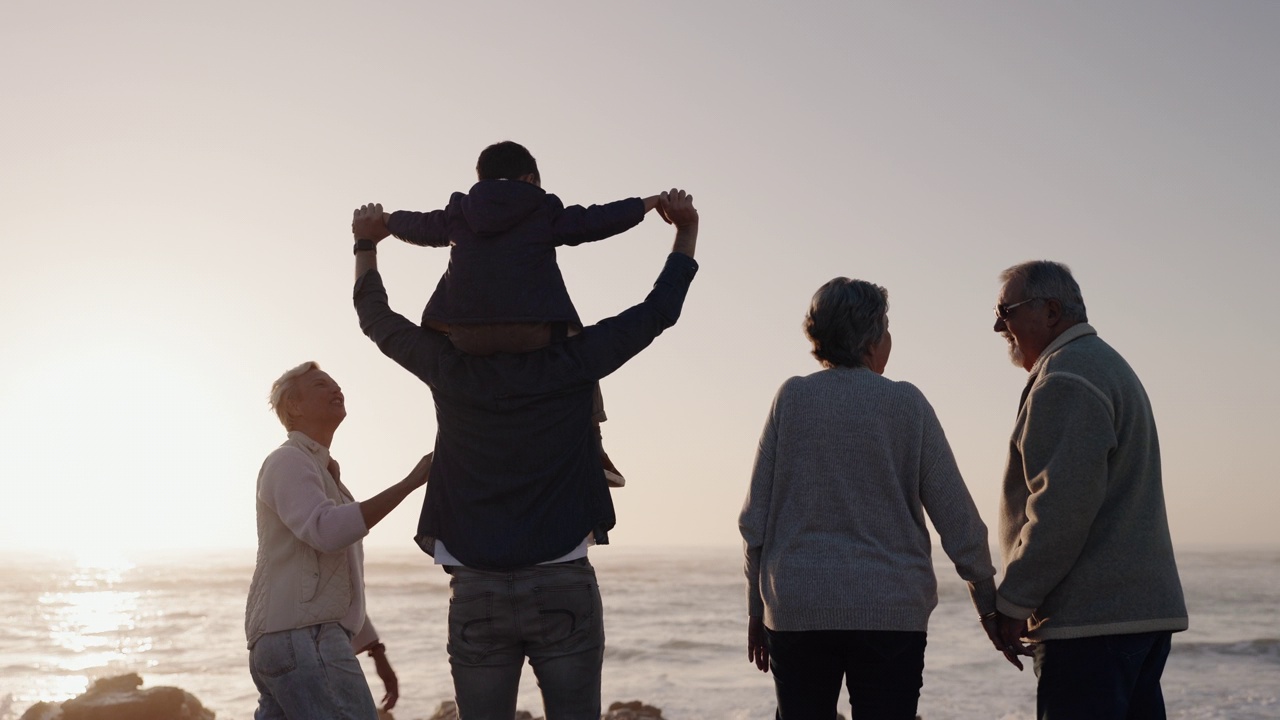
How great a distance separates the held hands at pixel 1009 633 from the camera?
3.46 metres

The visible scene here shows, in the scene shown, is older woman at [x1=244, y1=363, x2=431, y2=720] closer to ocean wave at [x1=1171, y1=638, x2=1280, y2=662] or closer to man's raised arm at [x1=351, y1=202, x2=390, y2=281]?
man's raised arm at [x1=351, y1=202, x2=390, y2=281]

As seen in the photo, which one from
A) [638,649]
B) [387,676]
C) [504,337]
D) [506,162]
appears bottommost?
[638,649]

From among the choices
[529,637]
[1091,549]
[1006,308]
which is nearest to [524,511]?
[529,637]

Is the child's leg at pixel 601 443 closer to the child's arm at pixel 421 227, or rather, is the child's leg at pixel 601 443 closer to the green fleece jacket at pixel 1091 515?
the child's arm at pixel 421 227

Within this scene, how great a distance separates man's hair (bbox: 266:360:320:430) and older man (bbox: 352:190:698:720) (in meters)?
1.14

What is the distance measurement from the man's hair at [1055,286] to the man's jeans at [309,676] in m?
2.52

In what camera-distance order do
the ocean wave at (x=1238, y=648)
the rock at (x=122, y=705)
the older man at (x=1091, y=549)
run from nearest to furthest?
the older man at (x=1091, y=549) < the rock at (x=122, y=705) < the ocean wave at (x=1238, y=648)

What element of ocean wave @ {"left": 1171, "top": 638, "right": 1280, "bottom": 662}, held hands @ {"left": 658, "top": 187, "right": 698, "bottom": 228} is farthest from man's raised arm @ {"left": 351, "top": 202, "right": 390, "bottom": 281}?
ocean wave @ {"left": 1171, "top": 638, "right": 1280, "bottom": 662}

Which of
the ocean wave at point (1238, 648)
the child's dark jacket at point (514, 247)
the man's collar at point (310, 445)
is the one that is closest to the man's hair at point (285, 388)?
the man's collar at point (310, 445)

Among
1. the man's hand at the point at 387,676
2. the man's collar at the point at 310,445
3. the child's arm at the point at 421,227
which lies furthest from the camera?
the man's hand at the point at 387,676

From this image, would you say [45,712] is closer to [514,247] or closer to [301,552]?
[301,552]

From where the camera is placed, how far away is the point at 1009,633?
11.4 feet

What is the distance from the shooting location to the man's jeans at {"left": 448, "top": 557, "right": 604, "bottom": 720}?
2.77 metres

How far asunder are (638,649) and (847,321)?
17.4 meters
